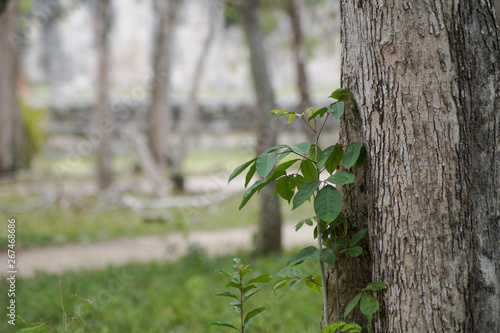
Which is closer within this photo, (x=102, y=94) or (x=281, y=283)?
(x=281, y=283)

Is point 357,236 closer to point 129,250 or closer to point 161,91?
point 129,250

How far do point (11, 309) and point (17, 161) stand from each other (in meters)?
11.4

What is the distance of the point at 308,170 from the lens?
1.78 m

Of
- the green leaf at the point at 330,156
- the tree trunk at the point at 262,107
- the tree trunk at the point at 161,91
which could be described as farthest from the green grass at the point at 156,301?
the tree trunk at the point at 161,91

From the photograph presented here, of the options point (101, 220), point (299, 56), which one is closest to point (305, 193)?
point (101, 220)

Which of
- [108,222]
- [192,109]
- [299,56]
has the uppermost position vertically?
[299,56]

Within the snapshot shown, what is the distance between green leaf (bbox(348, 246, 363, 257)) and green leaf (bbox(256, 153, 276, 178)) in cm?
39

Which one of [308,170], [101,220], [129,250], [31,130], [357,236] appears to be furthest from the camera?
[31,130]

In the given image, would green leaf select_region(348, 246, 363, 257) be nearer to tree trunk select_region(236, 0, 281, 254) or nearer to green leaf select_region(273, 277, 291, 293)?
green leaf select_region(273, 277, 291, 293)

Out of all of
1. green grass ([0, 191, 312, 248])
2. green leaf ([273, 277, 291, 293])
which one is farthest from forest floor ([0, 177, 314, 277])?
green leaf ([273, 277, 291, 293])

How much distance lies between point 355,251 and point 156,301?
3138 millimetres

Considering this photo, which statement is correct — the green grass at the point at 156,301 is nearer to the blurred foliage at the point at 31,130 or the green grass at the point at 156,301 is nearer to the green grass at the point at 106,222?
the green grass at the point at 106,222

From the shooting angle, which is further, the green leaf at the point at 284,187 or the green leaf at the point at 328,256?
the green leaf at the point at 284,187

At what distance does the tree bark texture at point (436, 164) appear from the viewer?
1.54 m
